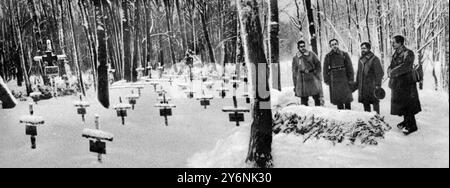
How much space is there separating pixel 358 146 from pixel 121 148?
12.3 ft

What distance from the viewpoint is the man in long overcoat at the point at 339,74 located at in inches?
301

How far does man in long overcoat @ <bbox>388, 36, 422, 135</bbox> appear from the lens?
6.06 metres

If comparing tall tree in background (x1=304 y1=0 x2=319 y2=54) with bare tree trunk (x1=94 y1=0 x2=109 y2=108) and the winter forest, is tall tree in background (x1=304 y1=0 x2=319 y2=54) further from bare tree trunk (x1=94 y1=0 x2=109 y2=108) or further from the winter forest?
bare tree trunk (x1=94 y1=0 x2=109 y2=108)

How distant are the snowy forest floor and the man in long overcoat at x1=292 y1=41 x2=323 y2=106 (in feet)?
3.56

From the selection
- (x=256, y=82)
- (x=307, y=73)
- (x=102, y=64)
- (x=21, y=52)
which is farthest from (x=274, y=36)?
(x=21, y=52)

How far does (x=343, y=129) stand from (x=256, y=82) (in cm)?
147

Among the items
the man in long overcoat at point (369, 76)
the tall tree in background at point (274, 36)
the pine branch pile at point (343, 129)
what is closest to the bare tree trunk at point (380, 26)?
the tall tree in background at point (274, 36)

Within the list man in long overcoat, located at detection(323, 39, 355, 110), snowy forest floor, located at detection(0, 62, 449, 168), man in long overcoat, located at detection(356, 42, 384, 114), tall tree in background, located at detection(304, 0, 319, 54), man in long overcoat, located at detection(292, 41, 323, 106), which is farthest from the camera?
tall tree in background, located at detection(304, 0, 319, 54)

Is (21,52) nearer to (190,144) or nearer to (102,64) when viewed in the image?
(102,64)

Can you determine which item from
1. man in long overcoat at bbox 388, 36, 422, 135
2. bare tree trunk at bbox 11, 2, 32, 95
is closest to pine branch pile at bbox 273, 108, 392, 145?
man in long overcoat at bbox 388, 36, 422, 135

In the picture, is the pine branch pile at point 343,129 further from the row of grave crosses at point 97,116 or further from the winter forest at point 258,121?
the row of grave crosses at point 97,116
